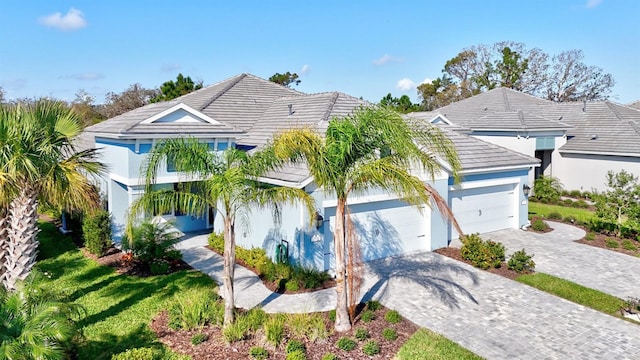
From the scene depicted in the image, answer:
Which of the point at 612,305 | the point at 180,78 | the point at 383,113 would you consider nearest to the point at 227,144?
the point at 383,113

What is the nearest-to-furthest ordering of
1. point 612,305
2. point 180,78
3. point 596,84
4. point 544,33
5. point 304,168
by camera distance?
1. point 612,305
2. point 304,168
3. point 180,78
4. point 544,33
5. point 596,84

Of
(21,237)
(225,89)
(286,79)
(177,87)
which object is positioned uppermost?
(286,79)

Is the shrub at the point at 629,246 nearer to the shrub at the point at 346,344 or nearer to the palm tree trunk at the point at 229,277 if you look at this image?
the shrub at the point at 346,344

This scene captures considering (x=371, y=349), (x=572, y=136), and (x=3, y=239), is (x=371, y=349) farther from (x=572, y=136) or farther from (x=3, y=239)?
(x=572, y=136)

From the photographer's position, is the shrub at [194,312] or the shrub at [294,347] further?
the shrub at [194,312]

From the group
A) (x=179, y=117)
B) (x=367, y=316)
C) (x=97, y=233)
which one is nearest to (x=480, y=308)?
(x=367, y=316)

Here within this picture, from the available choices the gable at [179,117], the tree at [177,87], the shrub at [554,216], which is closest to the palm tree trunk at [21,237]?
the gable at [179,117]

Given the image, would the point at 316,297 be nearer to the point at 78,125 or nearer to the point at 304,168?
the point at 304,168
